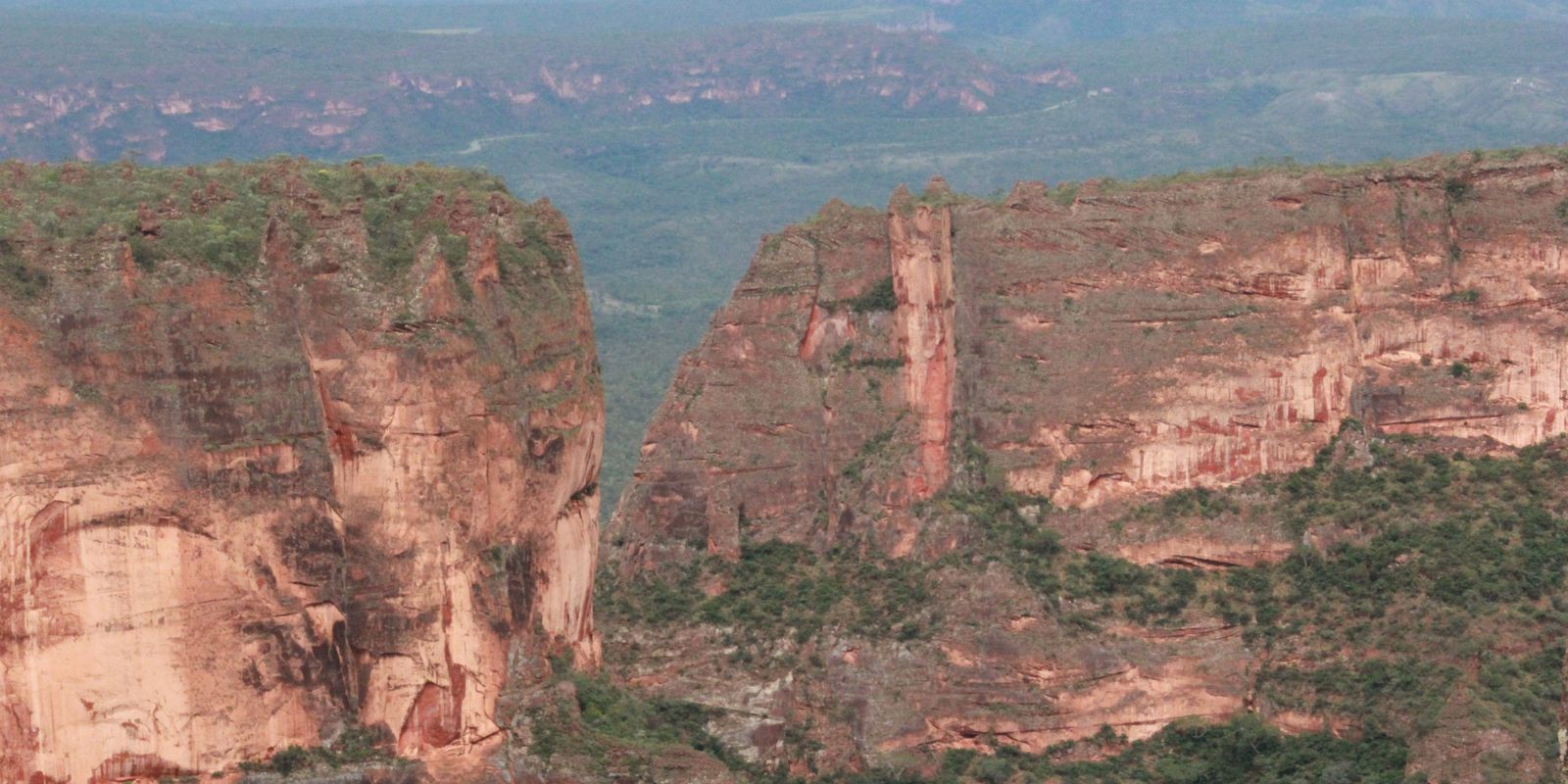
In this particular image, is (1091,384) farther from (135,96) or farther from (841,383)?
(135,96)

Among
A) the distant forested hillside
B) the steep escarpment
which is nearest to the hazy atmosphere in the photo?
the steep escarpment

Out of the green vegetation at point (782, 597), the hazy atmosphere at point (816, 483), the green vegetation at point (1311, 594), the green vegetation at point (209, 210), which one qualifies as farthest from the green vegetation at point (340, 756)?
the green vegetation at point (782, 597)

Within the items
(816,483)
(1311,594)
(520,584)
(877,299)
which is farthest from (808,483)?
(520,584)

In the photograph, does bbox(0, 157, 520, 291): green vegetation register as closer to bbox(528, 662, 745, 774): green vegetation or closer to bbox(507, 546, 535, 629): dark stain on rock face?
bbox(507, 546, 535, 629): dark stain on rock face

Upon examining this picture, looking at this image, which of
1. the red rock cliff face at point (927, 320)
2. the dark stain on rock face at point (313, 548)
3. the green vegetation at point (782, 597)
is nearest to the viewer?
the dark stain on rock face at point (313, 548)

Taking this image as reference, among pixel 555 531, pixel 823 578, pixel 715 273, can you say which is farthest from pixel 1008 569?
pixel 715 273

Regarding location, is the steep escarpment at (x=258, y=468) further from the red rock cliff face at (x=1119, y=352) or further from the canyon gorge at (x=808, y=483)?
the red rock cliff face at (x=1119, y=352)

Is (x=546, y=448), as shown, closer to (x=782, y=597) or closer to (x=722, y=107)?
(x=782, y=597)
